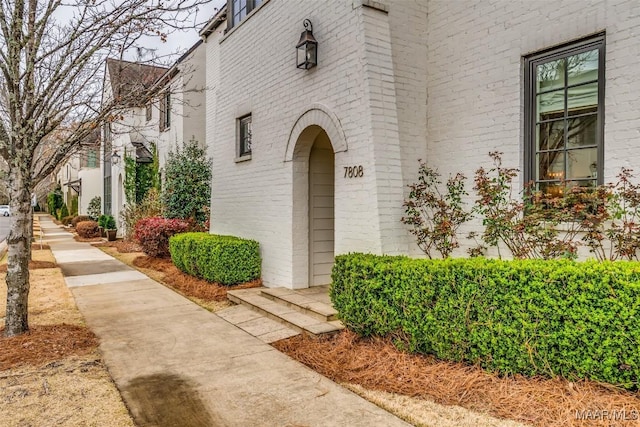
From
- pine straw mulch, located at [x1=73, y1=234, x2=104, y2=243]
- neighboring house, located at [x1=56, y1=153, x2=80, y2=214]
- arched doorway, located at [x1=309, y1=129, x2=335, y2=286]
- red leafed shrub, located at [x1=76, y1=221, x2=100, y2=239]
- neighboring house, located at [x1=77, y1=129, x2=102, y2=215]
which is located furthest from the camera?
neighboring house, located at [x1=56, y1=153, x2=80, y2=214]

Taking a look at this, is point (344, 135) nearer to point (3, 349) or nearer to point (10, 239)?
point (10, 239)

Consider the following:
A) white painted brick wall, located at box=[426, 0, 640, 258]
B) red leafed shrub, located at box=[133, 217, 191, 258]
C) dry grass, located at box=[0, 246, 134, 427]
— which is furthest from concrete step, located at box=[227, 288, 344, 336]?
red leafed shrub, located at box=[133, 217, 191, 258]

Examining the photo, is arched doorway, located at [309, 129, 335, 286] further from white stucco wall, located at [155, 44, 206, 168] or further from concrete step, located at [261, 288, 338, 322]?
white stucco wall, located at [155, 44, 206, 168]

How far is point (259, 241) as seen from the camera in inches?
335

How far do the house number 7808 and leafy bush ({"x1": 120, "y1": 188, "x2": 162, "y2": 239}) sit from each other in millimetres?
10615

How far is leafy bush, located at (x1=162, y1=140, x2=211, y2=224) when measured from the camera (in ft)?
44.9

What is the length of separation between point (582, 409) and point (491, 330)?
0.87 m

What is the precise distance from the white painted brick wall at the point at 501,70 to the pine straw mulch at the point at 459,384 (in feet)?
7.36

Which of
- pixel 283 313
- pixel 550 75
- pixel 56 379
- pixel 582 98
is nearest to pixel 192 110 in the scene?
pixel 283 313

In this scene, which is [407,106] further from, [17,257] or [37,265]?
[37,265]

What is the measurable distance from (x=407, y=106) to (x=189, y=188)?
365 inches

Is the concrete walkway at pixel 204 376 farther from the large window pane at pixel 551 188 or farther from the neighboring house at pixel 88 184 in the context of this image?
the neighboring house at pixel 88 184

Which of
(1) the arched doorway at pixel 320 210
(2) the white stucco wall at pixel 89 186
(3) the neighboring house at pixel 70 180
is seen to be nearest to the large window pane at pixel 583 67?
(1) the arched doorway at pixel 320 210

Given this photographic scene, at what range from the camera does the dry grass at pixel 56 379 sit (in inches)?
135
